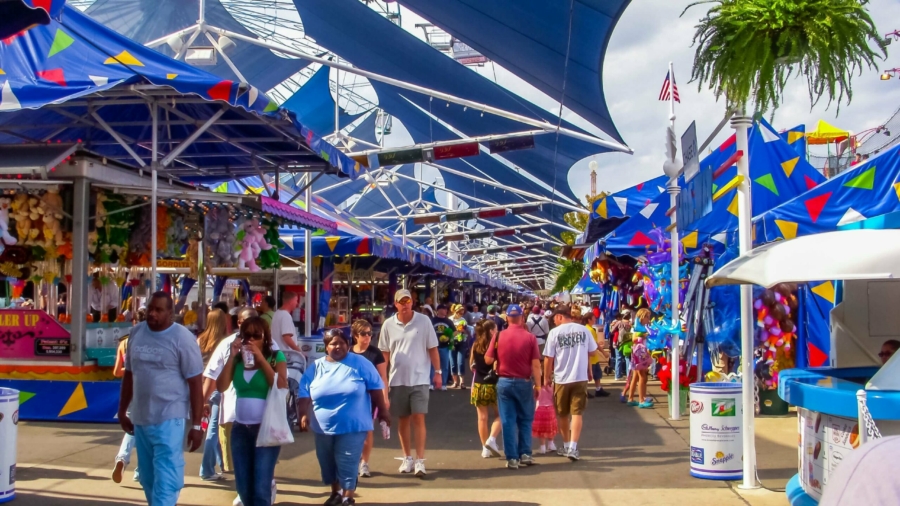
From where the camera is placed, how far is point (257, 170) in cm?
1344

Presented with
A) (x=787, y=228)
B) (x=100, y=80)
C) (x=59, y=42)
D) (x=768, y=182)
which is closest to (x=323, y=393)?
(x=100, y=80)

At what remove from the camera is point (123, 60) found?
8.99 meters

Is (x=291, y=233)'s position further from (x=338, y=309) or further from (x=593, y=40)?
(x=593, y=40)

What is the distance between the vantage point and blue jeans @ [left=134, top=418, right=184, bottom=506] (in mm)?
5859

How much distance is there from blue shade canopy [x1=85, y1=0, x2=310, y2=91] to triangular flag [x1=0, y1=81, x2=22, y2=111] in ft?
25.0

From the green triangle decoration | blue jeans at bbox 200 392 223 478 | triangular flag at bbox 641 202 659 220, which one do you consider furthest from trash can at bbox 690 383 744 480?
triangular flag at bbox 641 202 659 220

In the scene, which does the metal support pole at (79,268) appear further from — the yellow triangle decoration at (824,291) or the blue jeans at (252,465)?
the yellow triangle decoration at (824,291)

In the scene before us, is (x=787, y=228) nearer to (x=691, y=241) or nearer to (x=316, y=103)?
(x=691, y=241)

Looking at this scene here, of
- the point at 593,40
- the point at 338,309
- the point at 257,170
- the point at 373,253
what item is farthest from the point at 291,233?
the point at 593,40

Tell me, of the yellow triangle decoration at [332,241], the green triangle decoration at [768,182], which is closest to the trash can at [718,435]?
the green triangle decoration at [768,182]

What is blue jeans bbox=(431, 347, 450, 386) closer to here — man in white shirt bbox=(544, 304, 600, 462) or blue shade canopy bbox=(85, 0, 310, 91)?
man in white shirt bbox=(544, 304, 600, 462)

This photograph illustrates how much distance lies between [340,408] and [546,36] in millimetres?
7036

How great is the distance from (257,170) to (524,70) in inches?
179

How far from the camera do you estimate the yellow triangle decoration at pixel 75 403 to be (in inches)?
425
